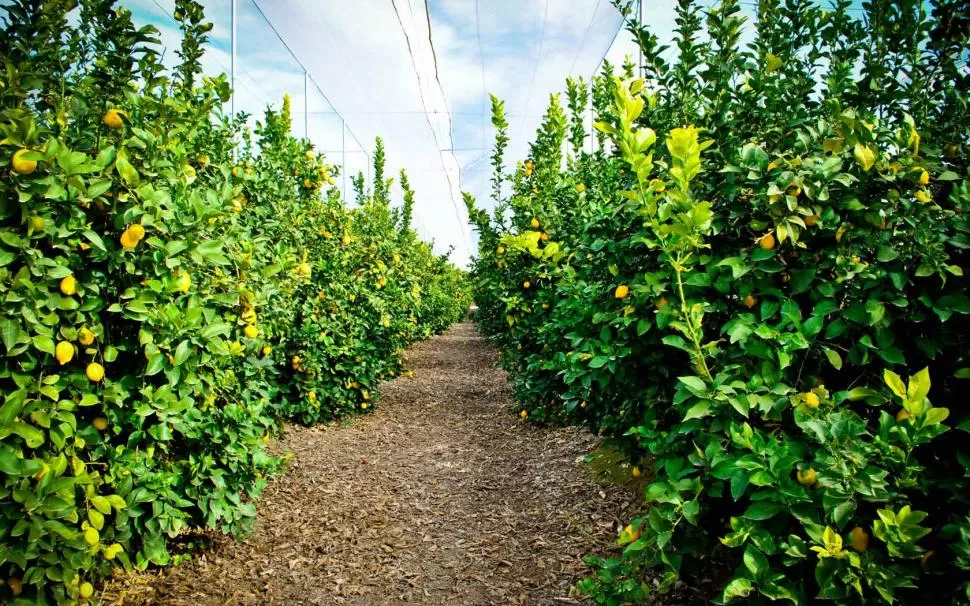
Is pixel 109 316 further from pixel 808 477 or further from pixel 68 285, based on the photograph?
pixel 808 477

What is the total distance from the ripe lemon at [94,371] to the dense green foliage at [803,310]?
1.75 meters

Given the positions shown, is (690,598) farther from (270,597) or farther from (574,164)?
(574,164)

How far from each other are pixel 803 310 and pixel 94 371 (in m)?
2.37

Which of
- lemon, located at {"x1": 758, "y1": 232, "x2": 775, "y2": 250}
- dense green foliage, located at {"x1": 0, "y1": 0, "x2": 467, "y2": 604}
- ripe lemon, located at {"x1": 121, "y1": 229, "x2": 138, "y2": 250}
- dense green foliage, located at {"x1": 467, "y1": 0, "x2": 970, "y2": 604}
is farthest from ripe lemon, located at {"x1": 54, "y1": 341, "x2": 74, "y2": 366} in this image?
lemon, located at {"x1": 758, "y1": 232, "x2": 775, "y2": 250}

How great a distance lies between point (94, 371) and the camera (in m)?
1.99

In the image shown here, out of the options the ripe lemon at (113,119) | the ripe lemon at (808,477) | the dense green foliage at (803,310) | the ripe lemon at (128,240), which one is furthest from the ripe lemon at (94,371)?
the ripe lemon at (808,477)

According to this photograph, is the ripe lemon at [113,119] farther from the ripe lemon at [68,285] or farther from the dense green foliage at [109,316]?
the ripe lemon at [68,285]

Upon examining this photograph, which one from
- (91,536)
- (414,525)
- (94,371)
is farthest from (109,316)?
(414,525)

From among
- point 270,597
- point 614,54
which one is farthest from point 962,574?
point 614,54

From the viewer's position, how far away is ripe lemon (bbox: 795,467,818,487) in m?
1.37

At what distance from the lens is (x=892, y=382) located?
1.29 m

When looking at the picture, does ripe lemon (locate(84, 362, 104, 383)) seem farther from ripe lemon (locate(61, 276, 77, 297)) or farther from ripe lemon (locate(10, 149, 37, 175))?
ripe lemon (locate(10, 149, 37, 175))

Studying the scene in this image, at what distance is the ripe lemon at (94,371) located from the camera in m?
1.98

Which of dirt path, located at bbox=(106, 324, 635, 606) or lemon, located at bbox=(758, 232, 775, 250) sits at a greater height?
lemon, located at bbox=(758, 232, 775, 250)
